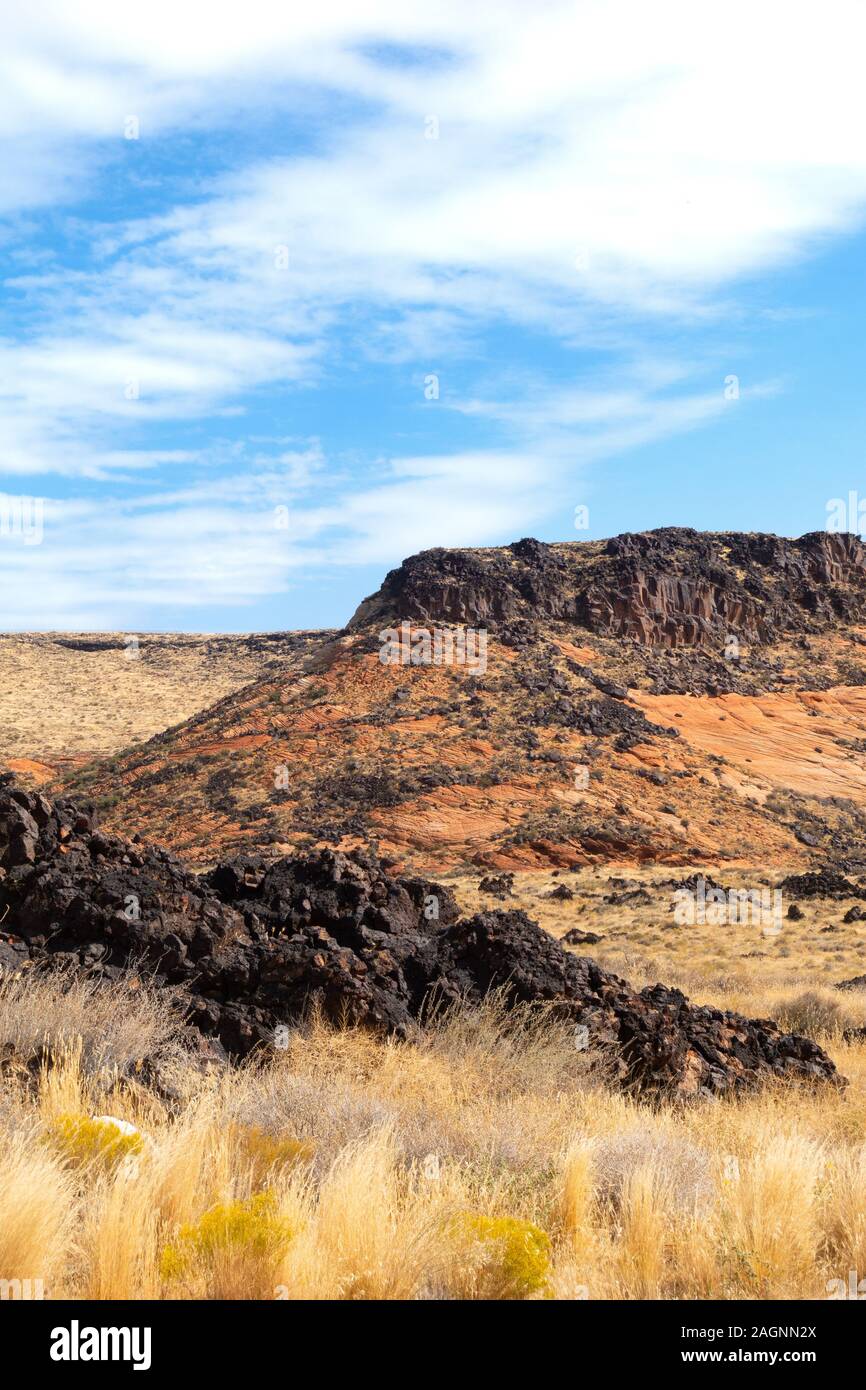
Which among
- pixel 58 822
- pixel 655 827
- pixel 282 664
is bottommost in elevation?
pixel 655 827

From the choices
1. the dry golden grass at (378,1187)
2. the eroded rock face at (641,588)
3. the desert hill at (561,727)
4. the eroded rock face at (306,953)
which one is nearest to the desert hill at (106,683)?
the desert hill at (561,727)

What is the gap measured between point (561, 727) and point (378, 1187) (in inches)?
1619

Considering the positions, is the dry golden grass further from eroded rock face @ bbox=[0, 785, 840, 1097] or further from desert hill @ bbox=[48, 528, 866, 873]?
desert hill @ bbox=[48, 528, 866, 873]

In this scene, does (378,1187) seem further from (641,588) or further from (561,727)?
(641,588)

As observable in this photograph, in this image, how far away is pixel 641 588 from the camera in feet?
191

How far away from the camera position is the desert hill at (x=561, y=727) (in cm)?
3831

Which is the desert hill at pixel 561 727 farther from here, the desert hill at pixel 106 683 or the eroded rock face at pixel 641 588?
the desert hill at pixel 106 683

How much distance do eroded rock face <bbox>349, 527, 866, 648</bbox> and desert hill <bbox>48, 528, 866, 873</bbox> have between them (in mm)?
141

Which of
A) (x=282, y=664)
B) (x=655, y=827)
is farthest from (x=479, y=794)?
(x=282, y=664)

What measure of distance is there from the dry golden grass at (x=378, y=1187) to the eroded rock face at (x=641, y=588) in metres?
47.3

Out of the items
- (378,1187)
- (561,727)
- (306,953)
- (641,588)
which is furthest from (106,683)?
(378,1187)
